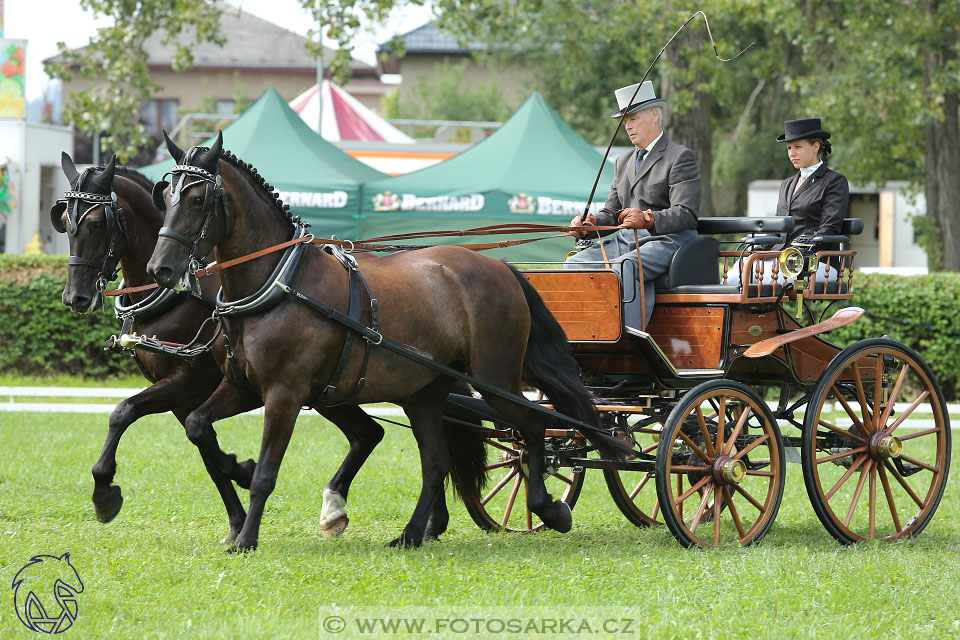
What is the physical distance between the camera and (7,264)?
13.0m

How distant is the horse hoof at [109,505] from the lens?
562cm

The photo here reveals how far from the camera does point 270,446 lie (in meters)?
5.16

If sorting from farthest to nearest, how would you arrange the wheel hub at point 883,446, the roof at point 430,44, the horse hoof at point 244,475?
the roof at point 430,44 → the wheel hub at point 883,446 → the horse hoof at point 244,475

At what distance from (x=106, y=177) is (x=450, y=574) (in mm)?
2773

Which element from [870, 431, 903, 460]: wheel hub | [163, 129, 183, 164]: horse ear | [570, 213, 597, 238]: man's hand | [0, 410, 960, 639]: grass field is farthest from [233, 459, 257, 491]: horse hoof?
[870, 431, 903, 460]: wheel hub

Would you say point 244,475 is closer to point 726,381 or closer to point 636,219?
point 636,219

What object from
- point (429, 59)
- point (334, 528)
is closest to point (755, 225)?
point (334, 528)

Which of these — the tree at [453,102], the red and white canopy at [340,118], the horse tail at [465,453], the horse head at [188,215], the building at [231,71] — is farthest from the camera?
the building at [231,71]

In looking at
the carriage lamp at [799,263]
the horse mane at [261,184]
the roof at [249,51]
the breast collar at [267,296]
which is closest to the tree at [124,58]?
the horse mane at [261,184]

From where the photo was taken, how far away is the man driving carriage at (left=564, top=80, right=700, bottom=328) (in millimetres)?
5926

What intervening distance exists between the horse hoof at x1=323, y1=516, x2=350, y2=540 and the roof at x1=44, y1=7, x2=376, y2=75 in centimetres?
4148

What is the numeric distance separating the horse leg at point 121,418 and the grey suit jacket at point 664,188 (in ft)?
8.16

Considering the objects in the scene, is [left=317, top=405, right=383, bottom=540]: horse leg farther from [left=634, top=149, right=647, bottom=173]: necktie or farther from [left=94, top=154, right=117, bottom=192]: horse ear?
[left=634, top=149, right=647, bottom=173]: necktie

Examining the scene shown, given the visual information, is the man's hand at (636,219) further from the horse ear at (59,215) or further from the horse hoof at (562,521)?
the horse ear at (59,215)
